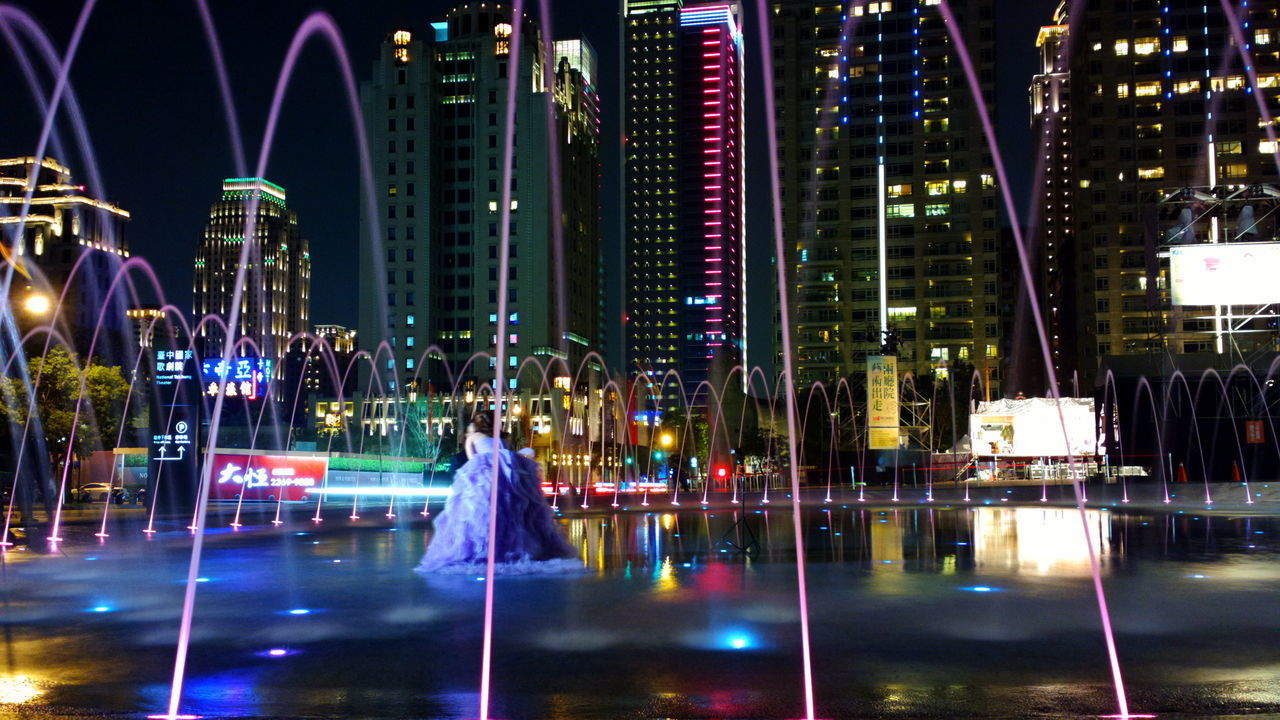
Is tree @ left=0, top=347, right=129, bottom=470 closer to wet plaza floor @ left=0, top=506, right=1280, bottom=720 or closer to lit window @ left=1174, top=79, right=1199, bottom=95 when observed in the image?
wet plaza floor @ left=0, top=506, right=1280, bottom=720

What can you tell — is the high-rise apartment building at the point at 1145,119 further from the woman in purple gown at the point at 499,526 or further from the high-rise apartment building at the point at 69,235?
the woman in purple gown at the point at 499,526

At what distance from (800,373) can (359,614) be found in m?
122

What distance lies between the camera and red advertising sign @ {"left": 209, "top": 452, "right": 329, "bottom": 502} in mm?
37875

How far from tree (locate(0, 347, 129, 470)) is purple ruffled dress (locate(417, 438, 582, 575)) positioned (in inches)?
1314

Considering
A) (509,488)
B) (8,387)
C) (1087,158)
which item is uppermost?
(1087,158)

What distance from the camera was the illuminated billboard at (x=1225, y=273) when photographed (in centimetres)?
4478

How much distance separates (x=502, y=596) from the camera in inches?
588

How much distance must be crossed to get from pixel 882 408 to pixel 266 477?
102 feet

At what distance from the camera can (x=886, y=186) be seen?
132500 mm

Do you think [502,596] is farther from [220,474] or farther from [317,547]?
[220,474]

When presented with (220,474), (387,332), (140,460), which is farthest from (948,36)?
(220,474)

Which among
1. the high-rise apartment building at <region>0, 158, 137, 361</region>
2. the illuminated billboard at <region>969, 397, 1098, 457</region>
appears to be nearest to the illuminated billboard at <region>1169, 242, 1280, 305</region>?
the illuminated billboard at <region>969, 397, 1098, 457</region>

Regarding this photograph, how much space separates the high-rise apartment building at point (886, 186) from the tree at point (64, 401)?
88.0 m

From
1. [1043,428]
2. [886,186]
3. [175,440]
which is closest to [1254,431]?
[1043,428]
